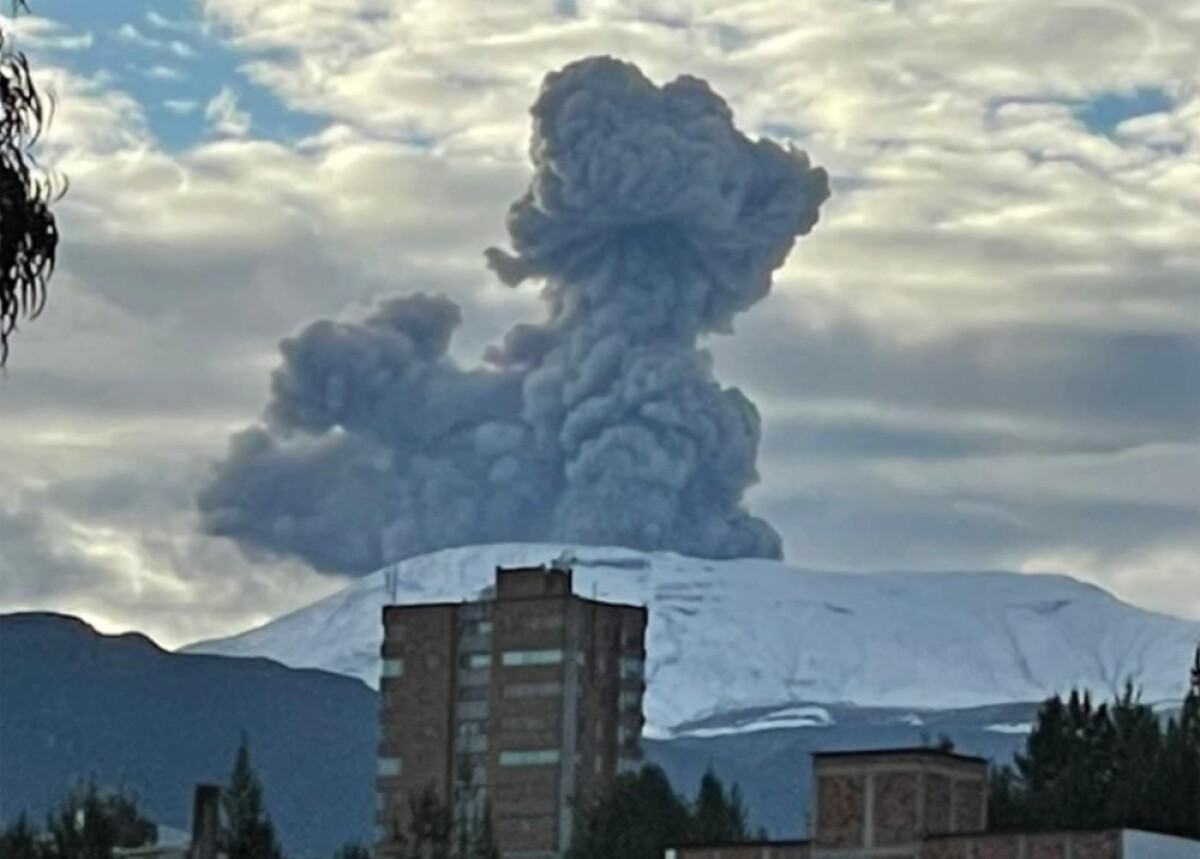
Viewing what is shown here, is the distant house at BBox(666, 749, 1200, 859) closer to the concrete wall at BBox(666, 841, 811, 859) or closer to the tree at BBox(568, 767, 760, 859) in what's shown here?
the concrete wall at BBox(666, 841, 811, 859)

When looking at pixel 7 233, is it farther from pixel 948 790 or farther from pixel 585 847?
pixel 585 847

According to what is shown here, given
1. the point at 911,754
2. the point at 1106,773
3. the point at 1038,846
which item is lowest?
the point at 1038,846

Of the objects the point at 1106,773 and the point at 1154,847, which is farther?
the point at 1106,773

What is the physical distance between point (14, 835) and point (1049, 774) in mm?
48711

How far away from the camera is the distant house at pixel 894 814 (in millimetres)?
89000

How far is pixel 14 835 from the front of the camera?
406 ft

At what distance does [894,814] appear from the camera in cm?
9131

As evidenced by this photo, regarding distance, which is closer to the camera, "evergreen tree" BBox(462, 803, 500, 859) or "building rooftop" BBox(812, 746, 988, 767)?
"building rooftop" BBox(812, 746, 988, 767)

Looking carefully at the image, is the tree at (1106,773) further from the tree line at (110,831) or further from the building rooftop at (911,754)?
the tree line at (110,831)

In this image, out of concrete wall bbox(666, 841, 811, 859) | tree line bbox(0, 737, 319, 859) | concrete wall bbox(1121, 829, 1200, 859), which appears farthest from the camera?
tree line bbox(0, 737, 319, 859)

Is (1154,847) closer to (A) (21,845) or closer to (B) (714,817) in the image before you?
(A) (21,845)

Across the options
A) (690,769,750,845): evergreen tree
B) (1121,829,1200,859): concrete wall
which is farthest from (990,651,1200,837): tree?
(1121,829,1200,859): concrete wall

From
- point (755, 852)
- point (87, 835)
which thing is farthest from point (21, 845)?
point (755, 852)

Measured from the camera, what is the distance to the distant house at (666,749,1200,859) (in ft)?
292
